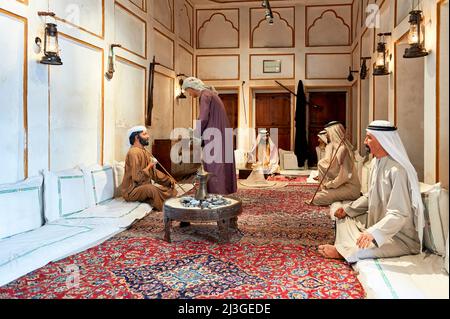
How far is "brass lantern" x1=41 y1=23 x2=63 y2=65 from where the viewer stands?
13.6 feet

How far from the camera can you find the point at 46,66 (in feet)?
14.4

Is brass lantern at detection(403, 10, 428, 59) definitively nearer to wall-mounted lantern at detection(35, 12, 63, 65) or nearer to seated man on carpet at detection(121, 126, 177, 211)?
seated man on carpet at detection(121, 126, 177, 211)

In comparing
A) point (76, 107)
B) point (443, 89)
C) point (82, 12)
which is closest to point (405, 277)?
point (443, 89)

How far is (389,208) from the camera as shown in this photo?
104 inches

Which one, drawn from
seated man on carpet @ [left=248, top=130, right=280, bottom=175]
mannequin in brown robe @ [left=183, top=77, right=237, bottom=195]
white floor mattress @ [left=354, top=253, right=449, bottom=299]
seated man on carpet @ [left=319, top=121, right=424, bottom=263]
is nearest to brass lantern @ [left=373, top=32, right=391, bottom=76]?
mannequin in brown robe @ [left=183, top=77, right=237, bottom=195]

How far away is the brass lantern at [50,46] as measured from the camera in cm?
414

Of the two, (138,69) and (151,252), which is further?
(138,69)

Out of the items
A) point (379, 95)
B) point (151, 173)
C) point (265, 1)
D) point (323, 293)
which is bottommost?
point (323, 293)

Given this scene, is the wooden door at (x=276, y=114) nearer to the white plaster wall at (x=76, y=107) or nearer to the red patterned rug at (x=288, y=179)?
the red patterned rug at (x=288, y=179)

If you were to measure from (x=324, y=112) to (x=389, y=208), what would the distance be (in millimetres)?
8251

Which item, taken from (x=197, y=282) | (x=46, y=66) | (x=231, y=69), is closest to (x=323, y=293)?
(x=197, y=282)

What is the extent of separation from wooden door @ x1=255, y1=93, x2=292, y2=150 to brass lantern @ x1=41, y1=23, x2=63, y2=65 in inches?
280

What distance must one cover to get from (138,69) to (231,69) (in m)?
4.11

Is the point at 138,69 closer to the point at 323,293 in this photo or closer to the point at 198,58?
the point at 198,58
